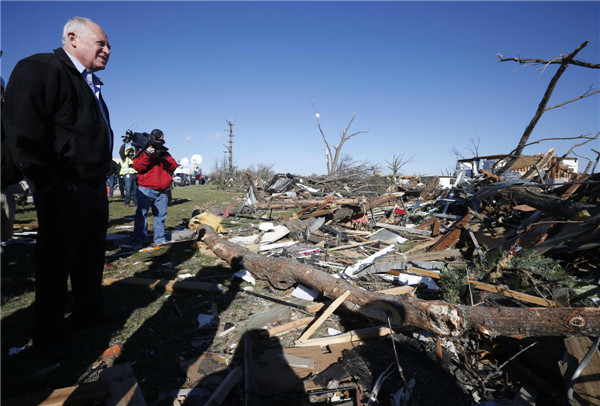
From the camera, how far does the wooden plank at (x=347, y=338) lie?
2.53 metres

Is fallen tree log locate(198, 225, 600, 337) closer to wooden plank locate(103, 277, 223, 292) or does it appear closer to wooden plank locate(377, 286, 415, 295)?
wooden plank locate(377, 286, 415, 295)

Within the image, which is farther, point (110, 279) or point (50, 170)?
point (110, 279)

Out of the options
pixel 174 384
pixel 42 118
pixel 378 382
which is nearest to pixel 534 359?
pixel 378 382

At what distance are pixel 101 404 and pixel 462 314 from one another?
259 centimetres

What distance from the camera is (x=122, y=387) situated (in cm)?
183

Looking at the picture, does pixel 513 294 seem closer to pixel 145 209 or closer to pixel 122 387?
pixel 122 387

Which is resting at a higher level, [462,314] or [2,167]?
[2,167]

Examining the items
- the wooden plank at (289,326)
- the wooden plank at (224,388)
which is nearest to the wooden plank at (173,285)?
the wooden plank at (289,326)

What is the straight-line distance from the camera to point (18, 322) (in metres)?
2.69

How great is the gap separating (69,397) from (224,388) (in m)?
0.89

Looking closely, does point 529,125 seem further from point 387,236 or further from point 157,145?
point 157,145

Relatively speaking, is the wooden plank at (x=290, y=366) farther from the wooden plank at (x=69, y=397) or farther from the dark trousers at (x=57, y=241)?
the dark trousers at (x=57, y=241)

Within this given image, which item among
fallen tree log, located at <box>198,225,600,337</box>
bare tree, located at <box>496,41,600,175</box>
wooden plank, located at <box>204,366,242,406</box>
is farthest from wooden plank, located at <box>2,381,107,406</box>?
bare tree, located at <box>496,41,600,175</box>

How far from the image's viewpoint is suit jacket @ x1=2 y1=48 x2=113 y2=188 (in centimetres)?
185
